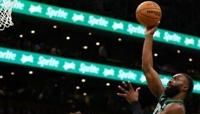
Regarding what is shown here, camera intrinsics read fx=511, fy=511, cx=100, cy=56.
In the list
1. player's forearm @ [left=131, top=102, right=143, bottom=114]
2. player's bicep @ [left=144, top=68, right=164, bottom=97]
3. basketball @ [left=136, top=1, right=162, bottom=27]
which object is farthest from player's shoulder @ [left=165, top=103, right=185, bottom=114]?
basketball @ [left=136, top=1, right=162, bottom=27]

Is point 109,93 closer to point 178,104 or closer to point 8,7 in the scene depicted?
point 8,7

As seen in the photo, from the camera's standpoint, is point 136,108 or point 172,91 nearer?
point 136,108

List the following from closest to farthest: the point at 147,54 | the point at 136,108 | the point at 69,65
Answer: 1. the point at 136,108
2. the point at 147,54
3. the point at 69,65

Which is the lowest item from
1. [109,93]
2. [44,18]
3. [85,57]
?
[109,93]

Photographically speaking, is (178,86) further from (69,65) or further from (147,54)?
(69,65)

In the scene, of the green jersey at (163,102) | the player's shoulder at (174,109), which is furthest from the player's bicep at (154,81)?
the player's shoulder at (174,109)

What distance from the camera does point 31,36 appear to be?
14.8 metres

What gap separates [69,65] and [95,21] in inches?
55.9

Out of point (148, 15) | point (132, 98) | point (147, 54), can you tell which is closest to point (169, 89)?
point (132, 98)

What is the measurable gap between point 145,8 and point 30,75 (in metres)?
10.6

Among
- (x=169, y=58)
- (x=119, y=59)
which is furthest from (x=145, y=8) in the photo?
(x=169, y=58)

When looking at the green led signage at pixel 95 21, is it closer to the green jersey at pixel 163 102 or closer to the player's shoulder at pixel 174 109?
the green jersey at pixel 163 102

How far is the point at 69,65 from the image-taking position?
14156 mm

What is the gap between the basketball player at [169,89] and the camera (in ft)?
12.8
